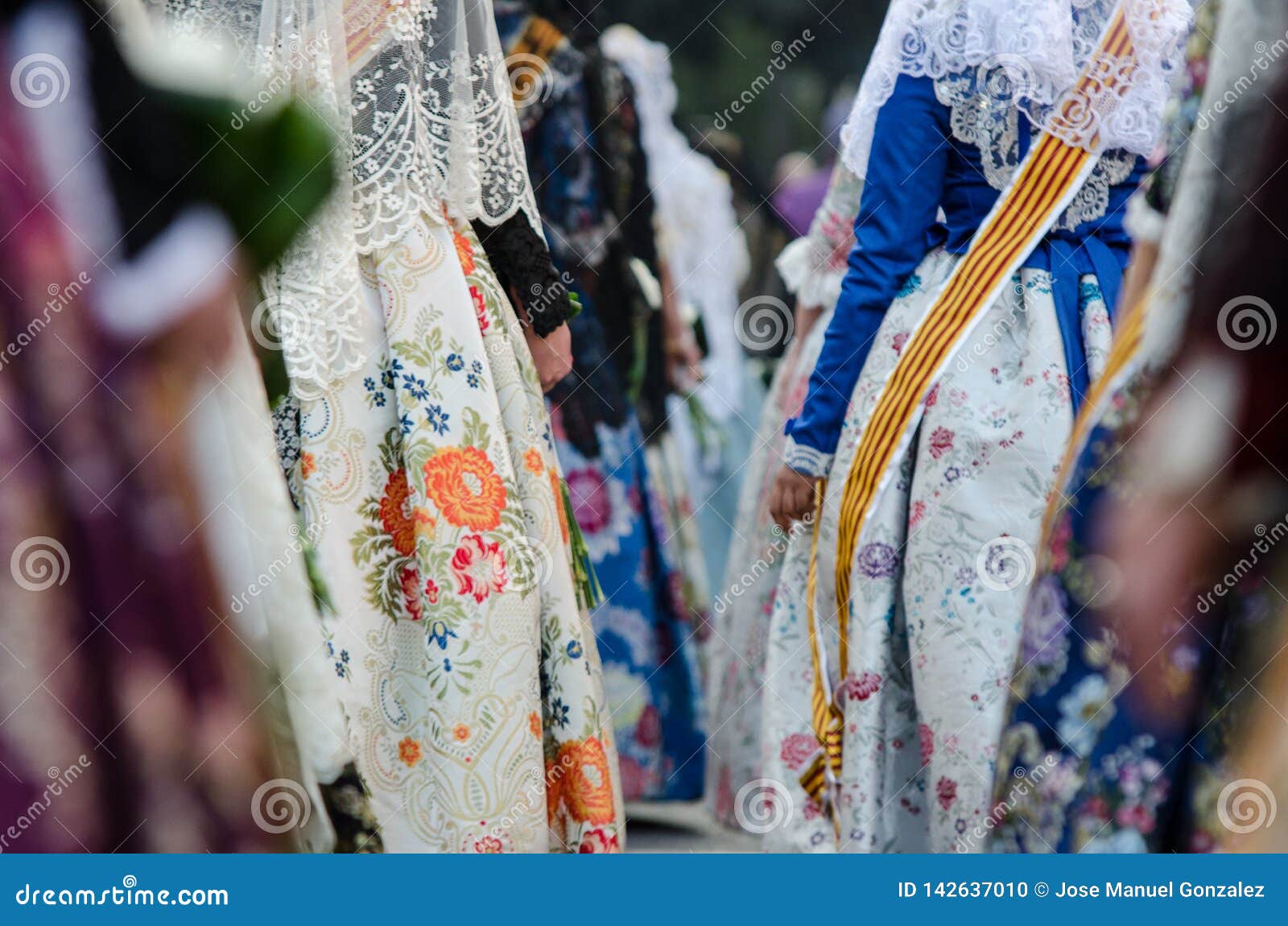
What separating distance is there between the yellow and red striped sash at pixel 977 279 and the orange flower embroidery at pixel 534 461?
19.0 inches

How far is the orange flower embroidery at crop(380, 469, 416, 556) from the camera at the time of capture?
188 cm

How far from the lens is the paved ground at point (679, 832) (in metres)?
3.06

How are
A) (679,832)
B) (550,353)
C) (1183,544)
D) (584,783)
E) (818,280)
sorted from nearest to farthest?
1. (1183,544)
2. (584,783)
3. (550,353)
4. (818,280)
5. (679,832)

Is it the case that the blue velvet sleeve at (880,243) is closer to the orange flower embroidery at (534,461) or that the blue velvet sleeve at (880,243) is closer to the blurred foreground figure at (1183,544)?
the orange flower embroidery at (534,461)

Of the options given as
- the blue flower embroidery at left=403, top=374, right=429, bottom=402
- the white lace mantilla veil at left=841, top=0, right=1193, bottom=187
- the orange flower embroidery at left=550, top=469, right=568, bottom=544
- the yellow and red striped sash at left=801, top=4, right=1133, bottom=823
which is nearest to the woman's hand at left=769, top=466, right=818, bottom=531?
the yellow and red striped sash at left=801, top=4, right=1133, bottom=823

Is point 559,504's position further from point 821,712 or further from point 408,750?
point 821,712

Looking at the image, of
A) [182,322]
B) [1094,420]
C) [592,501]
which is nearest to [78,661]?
[182,322]

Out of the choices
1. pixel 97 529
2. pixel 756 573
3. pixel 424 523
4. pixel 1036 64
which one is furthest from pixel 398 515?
pixel 756 573

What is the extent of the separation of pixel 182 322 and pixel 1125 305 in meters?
0.84

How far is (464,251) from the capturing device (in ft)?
6.49

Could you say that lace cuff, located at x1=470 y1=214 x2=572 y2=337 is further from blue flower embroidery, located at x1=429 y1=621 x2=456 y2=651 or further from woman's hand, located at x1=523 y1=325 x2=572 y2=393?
blue flower embroidery, located at x1=429 y1=621 x2=456 y2=651

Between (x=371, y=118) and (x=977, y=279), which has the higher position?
(x=371, y=118)

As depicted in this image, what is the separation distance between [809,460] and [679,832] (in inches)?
52.3
